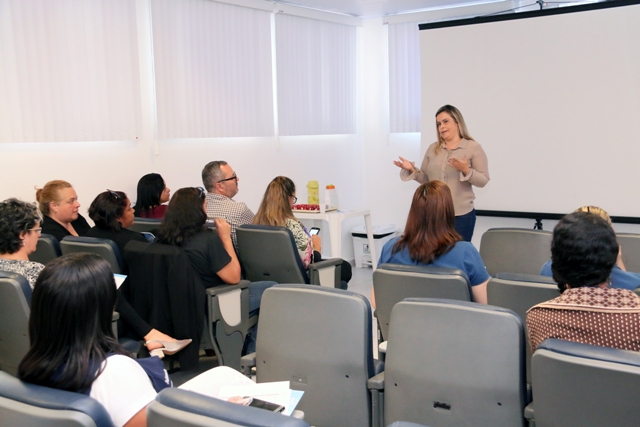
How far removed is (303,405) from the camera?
2.30 m

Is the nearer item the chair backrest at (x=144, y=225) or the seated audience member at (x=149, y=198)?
the chair backrest at (x=144, y=225)

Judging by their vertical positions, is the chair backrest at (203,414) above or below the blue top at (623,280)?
below

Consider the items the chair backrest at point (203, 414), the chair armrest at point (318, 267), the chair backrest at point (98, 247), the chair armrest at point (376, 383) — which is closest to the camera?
the chair backrest at point (203, 414)

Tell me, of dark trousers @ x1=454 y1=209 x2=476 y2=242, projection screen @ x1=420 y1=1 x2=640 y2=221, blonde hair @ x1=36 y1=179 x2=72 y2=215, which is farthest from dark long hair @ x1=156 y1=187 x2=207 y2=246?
projection screen @ x1=420 y1=1 x2=640 y2=221

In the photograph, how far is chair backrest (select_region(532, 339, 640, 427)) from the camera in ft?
5.17

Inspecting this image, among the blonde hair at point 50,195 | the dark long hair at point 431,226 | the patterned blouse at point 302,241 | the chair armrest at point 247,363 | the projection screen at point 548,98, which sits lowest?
the chair armrest at point 247,363

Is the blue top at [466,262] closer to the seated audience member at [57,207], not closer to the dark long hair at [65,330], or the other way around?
the dark long hair at [65,330]

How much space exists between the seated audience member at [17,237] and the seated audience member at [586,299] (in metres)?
2.02

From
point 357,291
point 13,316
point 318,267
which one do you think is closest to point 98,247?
point 13,316

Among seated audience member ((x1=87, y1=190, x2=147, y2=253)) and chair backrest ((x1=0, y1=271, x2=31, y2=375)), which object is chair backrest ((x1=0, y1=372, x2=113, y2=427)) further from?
seated audience member ((x1=87, y1=190, x2=147, y2=253))

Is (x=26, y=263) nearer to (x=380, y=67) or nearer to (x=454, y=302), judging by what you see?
(x=454, y=302)

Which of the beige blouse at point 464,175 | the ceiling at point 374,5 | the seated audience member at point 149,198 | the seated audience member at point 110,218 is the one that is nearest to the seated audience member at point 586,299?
the seated audience member at point 110,218

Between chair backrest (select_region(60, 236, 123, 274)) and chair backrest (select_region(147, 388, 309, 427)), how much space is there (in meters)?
2.05

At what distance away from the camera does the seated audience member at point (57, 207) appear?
12.4ft
